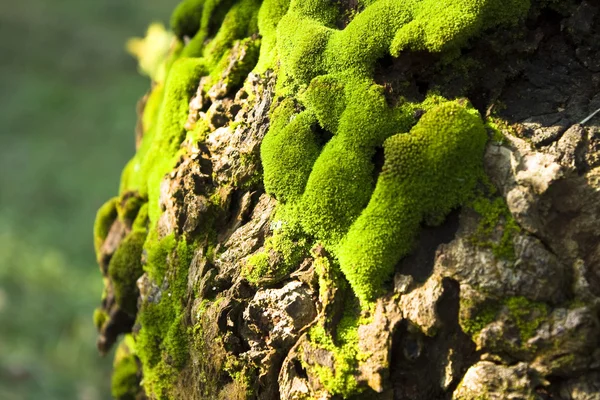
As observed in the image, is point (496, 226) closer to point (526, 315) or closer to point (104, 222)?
point (526, 315)

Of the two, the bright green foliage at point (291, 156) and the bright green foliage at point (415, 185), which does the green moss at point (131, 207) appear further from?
the bright green foliage at point (415, 185)

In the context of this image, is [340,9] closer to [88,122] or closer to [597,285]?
[597,285]

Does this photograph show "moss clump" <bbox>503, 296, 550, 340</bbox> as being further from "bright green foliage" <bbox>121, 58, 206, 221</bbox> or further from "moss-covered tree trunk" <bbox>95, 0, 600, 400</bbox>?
"bright green foliage" <bbox>121, 58, 206, 221</bbox>

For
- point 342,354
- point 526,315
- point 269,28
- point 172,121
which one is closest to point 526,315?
point 526,315

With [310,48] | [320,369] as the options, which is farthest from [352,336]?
[310,48]

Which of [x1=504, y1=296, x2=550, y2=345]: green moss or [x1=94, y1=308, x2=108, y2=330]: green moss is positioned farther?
[x1=94, y1=308, x2=108, y2=330]: green moss

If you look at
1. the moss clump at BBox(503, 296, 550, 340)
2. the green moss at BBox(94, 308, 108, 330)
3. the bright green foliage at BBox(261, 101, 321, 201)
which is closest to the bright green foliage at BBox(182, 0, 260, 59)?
the bright green foliage at BBox(261, 101, 321, 201)

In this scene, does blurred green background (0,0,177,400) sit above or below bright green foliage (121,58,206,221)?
above
